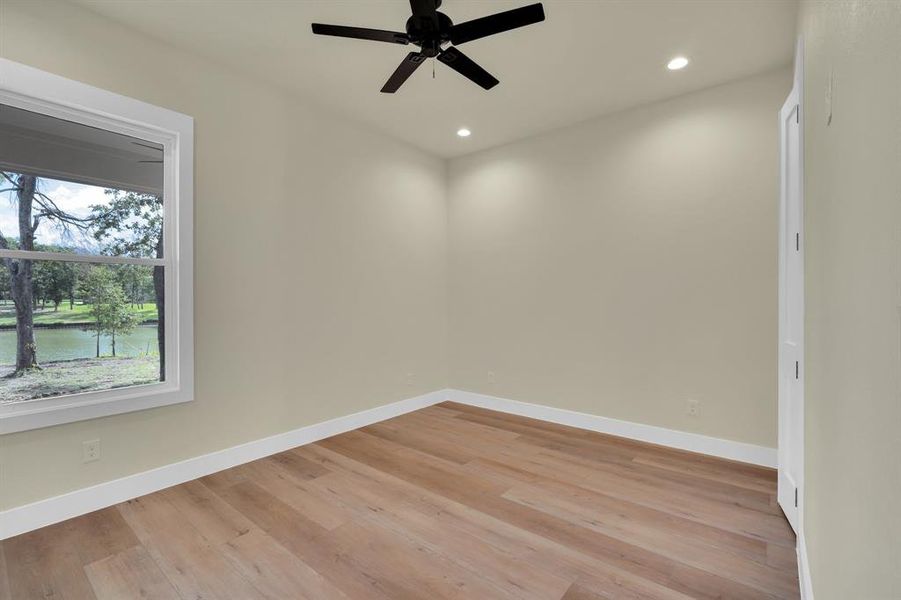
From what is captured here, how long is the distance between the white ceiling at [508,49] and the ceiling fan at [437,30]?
404 millimetres

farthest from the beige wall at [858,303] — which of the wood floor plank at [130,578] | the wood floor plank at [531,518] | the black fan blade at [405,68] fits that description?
the wood floor plank at [130,578]

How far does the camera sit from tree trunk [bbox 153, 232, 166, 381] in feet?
8.73

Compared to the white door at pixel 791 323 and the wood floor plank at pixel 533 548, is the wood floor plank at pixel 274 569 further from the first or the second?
the white door at pixel 791 323

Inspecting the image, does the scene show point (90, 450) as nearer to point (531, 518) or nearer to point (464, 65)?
point (531, 518)

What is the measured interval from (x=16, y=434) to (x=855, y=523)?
3.37 meters

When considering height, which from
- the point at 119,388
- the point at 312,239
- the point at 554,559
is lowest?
the point at 554,559

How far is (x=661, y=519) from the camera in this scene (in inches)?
87.8

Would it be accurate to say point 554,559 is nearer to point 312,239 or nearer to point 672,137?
point 312,239

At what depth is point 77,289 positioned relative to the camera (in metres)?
2.37

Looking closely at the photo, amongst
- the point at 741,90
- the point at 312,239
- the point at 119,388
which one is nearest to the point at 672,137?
the point at 741,90

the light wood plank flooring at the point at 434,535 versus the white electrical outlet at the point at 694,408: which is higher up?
the white electrical outlet at the point at 694,408

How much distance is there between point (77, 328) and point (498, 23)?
2.87 meters

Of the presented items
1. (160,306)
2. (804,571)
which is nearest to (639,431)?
(804,571)

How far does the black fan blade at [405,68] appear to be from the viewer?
2135mm
